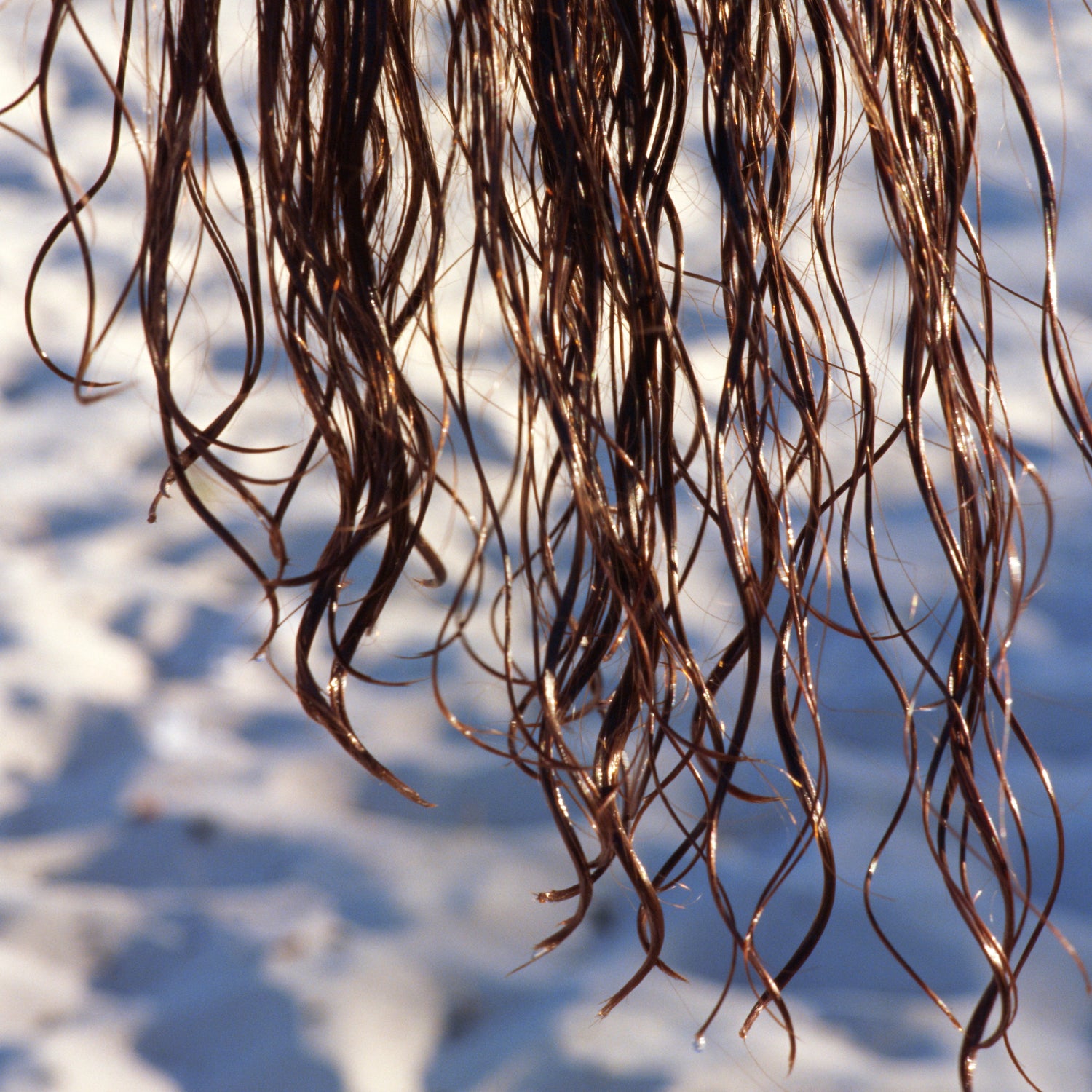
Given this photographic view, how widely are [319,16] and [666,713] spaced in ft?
1.01

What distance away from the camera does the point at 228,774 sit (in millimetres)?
583

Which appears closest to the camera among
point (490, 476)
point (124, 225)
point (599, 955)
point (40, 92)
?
point (40, 92)

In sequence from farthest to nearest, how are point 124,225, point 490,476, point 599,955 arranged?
point 124,225, point 490,476, point 599,955

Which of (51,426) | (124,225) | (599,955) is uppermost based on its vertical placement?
(124,225)

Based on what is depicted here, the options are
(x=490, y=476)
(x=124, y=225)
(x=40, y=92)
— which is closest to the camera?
(x=40, y=92)

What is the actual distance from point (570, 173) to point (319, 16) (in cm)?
14

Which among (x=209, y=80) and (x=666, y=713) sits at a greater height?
(x=209, y=80)

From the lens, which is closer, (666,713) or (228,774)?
(666,713)

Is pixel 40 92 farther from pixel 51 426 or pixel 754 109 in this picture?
pixel 51 426

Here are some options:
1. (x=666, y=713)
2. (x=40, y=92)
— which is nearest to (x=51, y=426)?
(x=40, y=92)

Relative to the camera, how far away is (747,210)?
0.35 metres

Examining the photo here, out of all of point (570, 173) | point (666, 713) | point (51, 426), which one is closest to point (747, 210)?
point (570, 173)

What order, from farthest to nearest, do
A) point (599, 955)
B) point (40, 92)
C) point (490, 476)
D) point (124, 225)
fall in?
point (124, 225) < point (490, 476) < point (599, 955) < point (40, 92)

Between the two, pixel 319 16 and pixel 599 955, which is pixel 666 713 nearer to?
pixel 599 955
